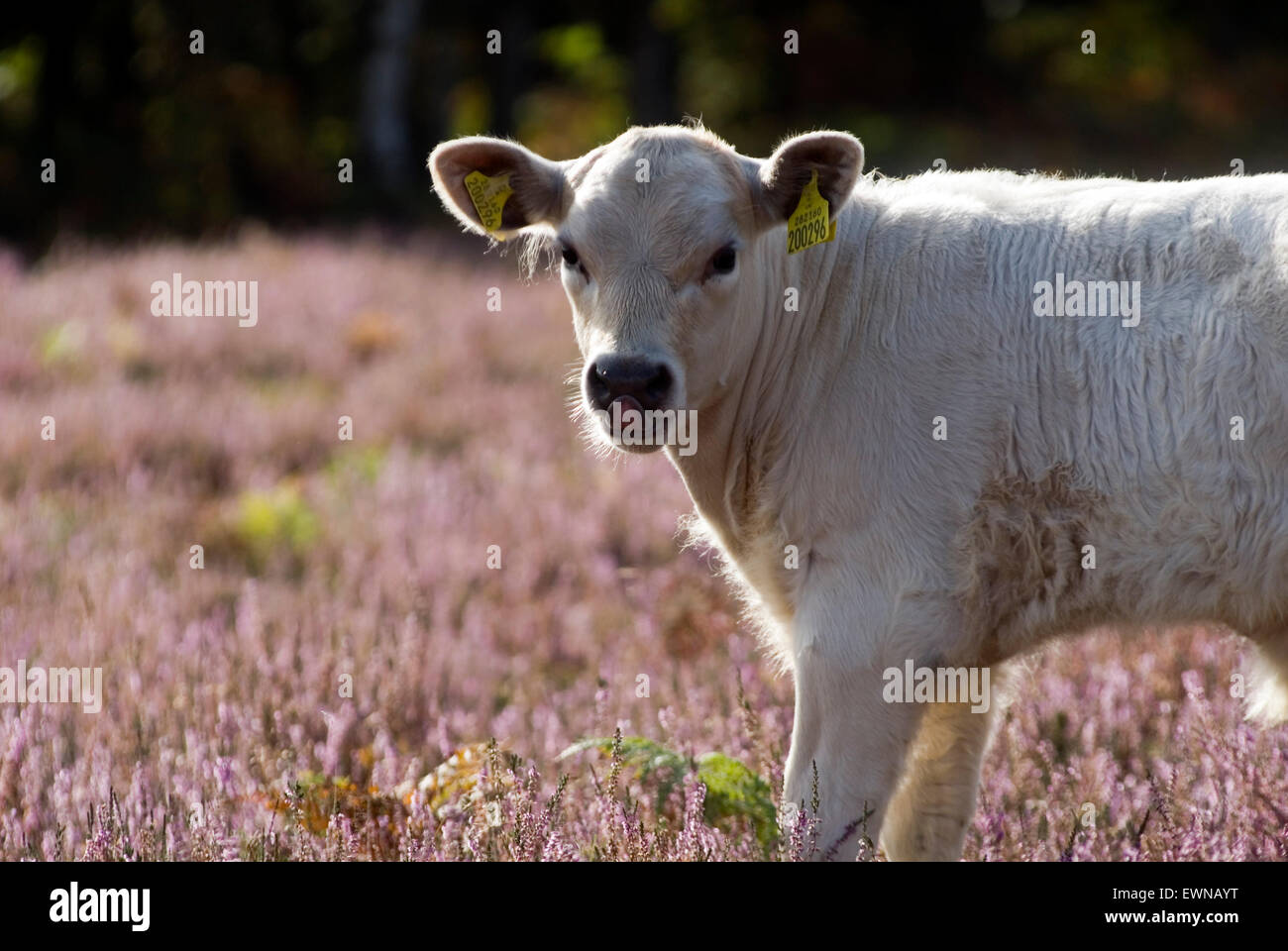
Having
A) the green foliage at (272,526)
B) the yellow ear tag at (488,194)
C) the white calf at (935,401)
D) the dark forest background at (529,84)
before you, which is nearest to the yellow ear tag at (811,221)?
the white calf at (935,401)

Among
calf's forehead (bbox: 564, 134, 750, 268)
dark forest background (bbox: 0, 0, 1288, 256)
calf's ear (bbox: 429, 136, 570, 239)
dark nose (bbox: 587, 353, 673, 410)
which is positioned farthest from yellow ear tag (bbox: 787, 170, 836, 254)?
dark forest background (bbox: 0, 0, 1288, 256)

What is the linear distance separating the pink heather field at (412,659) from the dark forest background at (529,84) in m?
9.74

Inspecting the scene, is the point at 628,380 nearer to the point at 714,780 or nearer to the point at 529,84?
the point at 714,780

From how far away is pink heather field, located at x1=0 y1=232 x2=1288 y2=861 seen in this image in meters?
4.19

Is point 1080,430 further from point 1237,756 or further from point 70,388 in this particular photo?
point 70,388

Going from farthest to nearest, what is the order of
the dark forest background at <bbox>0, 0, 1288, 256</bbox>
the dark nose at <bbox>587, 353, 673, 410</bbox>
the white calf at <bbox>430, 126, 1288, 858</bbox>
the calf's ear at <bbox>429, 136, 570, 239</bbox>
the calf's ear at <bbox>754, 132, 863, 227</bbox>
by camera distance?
the dark forest background at <bbox>0, 0, 1288, 256</bbox> < the calf's ear at <bbox>429, 136, 570, 239</bbox> < the calf's ear at <bbox>754, 132, 863, 227</bbox> < the dark nose at <bbox>587, 353, 673, 410</bbox> < the white calf at <bbox>430, 126, 1288, 858</bbox>

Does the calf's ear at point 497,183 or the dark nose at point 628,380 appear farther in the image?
the calf's ear at point 497,183

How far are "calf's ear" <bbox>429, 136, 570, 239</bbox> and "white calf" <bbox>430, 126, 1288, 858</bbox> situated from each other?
0.02 m

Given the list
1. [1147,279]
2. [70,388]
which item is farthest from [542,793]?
[70,388]

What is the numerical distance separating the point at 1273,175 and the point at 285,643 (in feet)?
12.6

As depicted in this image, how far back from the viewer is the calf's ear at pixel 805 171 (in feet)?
13.7

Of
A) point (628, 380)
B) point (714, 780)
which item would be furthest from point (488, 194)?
point (714, 780)

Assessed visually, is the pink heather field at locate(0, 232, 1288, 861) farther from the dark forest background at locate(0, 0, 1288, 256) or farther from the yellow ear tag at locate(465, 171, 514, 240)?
the dark forest background at locate(0, 0, 1288, 256)

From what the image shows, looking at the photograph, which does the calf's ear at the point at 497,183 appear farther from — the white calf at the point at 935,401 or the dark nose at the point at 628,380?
the dark nose at the point at 628,380
